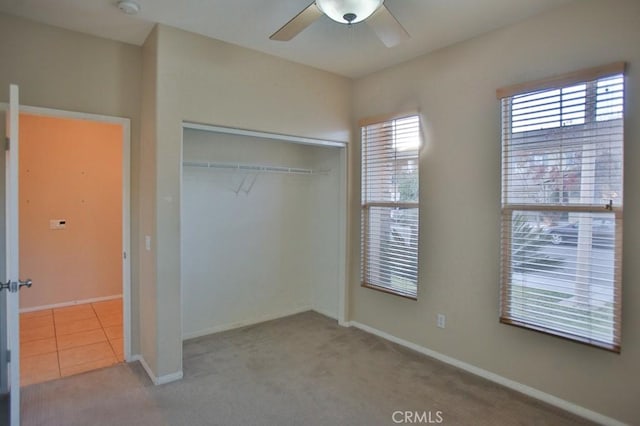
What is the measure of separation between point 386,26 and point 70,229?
15.7 ft

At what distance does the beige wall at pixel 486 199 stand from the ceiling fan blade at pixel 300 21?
1.56 m

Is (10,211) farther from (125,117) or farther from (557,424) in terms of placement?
(557,424)

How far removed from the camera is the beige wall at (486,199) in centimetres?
231

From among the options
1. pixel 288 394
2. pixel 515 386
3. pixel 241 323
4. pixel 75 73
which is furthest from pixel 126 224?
pixel 515 386

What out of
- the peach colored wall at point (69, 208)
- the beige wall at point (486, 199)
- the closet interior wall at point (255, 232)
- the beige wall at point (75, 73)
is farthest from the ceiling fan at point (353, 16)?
the peach colored wall at point (69, 208)

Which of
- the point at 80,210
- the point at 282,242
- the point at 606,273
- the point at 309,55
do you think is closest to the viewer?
the point at 606,273

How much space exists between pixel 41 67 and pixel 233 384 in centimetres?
286

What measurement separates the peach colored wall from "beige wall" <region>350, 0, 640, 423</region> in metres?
3.71

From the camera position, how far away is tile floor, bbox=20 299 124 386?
318cm

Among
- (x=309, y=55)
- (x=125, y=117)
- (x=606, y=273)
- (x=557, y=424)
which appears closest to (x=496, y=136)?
(x=606, y=273)

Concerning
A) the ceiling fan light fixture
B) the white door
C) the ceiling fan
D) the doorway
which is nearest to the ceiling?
the ceiling fan

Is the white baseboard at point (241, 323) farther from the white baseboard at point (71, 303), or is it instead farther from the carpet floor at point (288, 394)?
the white baseboard at point (71, 303)

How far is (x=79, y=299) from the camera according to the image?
16.5 ft

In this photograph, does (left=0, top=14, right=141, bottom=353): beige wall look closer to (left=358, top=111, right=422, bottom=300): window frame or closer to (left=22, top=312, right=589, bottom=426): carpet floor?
(left=22, top=312, right=589, bottom=426): carpet floor
